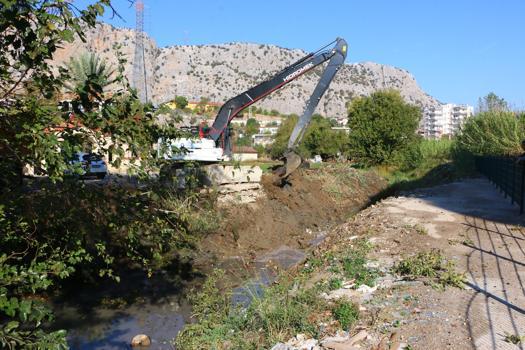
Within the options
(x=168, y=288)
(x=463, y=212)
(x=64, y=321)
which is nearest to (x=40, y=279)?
(x=64, y=321)

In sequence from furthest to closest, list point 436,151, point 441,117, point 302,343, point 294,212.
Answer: point 441,117, point 436,151, point 294,212, point 302,343

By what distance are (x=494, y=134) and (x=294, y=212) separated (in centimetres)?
1401

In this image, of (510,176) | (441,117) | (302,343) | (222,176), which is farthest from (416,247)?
(441,117)

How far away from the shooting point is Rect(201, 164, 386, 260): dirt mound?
56.1ft

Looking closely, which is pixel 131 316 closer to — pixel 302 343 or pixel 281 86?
pixel 302 343

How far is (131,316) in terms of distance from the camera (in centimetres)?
1033

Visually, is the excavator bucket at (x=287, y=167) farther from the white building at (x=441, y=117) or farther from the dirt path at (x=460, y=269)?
the white building at (x=441, y=117)

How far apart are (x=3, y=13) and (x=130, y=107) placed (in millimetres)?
1142

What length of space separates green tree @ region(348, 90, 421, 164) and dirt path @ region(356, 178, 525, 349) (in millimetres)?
21276

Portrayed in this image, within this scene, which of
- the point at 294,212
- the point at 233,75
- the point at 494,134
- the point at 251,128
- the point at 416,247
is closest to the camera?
the point at 416,247

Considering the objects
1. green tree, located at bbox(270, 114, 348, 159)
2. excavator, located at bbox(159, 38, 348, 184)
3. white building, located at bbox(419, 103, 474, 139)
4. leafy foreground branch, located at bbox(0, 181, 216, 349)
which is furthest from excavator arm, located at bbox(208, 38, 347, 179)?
white building, located at bbox(419, 103, 474, 139)

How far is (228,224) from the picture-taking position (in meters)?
17.9

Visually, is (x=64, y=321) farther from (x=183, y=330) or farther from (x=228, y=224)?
(x=228, y=224)

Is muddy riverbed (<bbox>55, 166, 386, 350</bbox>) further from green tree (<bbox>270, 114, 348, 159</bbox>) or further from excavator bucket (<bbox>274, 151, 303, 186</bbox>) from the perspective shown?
green tree (<bbox>270, 114, 348, 159</bbox>)
